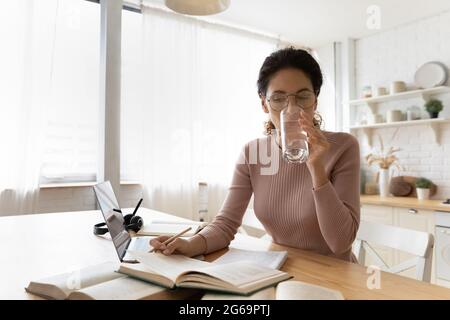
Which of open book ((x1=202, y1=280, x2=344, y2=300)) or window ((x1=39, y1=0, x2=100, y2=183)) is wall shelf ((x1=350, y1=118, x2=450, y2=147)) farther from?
open book ((x1=202, y1=280, x2=344, y2=300))

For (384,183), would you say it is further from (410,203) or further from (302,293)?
(302,293)

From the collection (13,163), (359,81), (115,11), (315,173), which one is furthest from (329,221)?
(359,81)

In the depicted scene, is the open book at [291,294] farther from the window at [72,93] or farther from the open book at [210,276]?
the window at [72,93]

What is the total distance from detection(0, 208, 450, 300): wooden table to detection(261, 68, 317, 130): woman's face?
0.48 metres

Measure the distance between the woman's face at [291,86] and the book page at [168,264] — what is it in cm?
60

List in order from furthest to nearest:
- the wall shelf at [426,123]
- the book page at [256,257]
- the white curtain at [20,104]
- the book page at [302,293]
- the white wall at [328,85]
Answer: the white wall at [328,85] → the wall shelf at [426,123] → the white curtain at [20,104] → the book page at [256,257] → the book page at [302,293]

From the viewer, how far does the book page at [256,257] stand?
3.08 feet

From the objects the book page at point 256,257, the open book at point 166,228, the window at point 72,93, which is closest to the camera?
the book page at point 256,257

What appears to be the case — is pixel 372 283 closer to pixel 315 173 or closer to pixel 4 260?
pixel 315 173

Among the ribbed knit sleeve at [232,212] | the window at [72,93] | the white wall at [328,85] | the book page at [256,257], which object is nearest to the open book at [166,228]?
the ribbed knit sleeve at [232,212]

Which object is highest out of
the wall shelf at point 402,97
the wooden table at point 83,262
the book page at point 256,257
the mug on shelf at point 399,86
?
the mug on shelf at point 399,86

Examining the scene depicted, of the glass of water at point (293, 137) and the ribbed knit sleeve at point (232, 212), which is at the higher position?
the glass of water at point (293, 137)
